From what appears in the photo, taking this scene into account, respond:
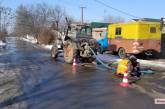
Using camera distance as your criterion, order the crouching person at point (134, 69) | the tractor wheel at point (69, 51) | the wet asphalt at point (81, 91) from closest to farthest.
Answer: the wet asphalt at point (81, 91), the crouching person at point (134, 69), the tractor wheel at point (69, 51)

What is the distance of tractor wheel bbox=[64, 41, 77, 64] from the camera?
20683mm

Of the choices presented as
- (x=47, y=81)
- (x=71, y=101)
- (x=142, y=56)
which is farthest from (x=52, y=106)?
(x=142, y=56)

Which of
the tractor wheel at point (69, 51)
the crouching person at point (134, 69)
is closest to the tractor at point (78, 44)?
the tractor wheel at point (69, 51)

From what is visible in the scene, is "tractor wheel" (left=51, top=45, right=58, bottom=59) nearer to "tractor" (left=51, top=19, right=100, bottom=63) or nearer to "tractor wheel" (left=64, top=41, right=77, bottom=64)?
"tractor" (left=51, top=19, right=100, bottom=63)

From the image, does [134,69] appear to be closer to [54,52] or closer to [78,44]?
[78,44]

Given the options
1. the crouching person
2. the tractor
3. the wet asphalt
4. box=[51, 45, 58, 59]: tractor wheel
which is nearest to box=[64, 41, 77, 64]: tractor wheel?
the tractor

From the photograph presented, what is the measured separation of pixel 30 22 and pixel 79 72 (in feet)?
251

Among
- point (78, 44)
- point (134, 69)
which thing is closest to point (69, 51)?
point (78, 44)

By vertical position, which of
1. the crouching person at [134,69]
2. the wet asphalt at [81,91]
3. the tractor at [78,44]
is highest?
the tractor at [78,44]

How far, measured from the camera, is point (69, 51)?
70.1 ft

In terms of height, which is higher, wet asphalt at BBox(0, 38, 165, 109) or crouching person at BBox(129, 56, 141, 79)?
crouching person at BBox(129, 56, 141, 79)

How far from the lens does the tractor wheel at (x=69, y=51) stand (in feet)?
67.9

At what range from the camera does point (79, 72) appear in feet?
56.0

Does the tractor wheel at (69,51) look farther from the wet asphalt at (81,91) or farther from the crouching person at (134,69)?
the crouching person at (134,69)
